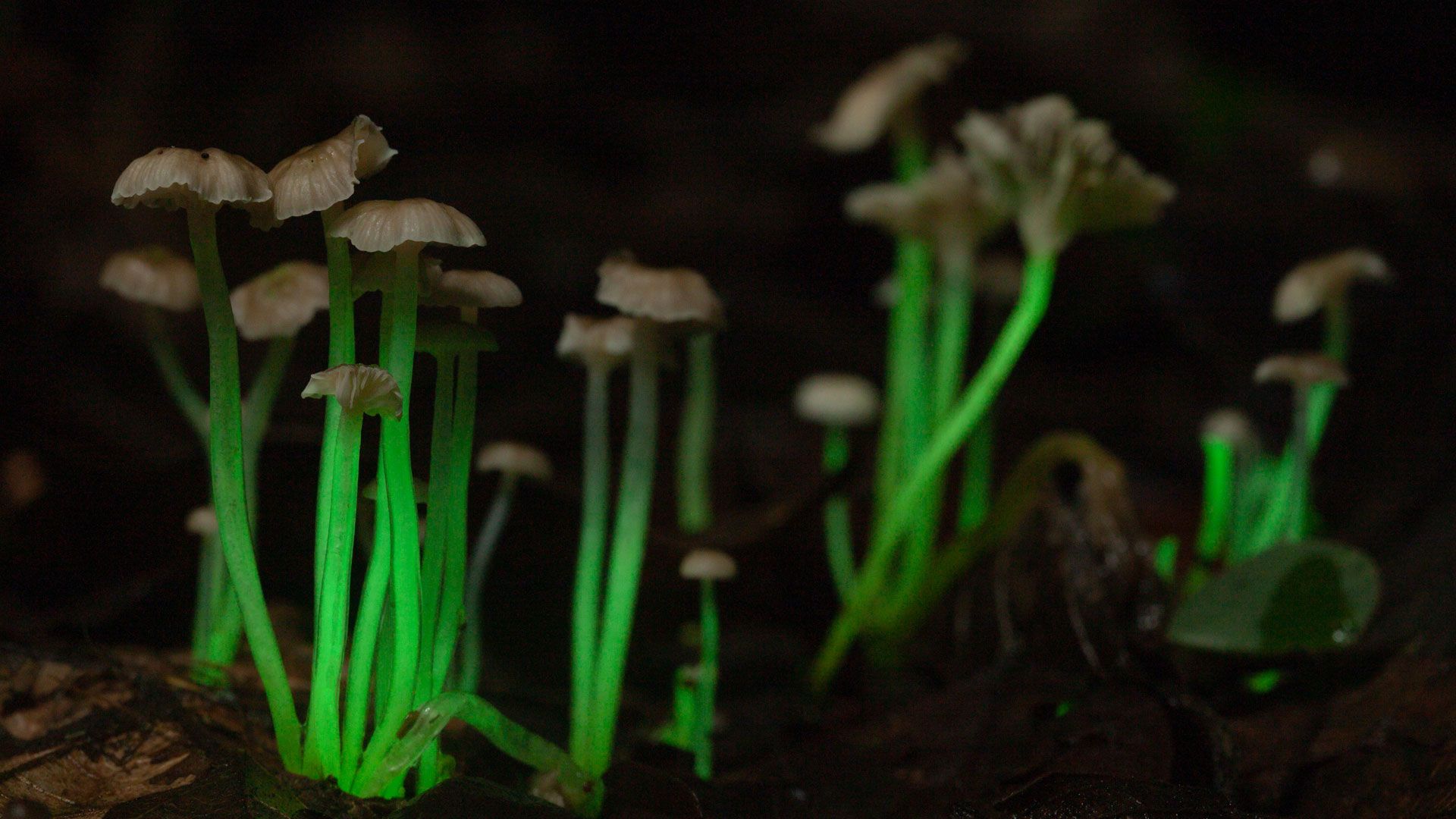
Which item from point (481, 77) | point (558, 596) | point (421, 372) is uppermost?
point (481, 77)

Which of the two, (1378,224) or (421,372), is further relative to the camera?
(1378,224)

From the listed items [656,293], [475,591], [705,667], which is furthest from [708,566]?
[656,293]

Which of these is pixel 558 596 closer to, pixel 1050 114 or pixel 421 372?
pixel 421 372

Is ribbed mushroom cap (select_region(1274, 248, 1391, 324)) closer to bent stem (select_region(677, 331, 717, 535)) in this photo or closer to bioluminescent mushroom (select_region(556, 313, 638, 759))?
bent stem (select_region(677, 331, 717, 535))

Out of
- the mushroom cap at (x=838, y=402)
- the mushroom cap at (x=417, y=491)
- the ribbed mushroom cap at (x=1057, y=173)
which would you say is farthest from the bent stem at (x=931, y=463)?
the mushroom cap at (x=417, y=491)

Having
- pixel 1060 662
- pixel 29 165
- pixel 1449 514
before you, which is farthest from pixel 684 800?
pixel 29 165

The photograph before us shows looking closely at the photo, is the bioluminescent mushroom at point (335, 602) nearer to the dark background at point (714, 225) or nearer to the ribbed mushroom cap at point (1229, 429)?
the dark background at point (714, 225)

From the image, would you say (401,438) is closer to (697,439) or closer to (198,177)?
(198,177)
